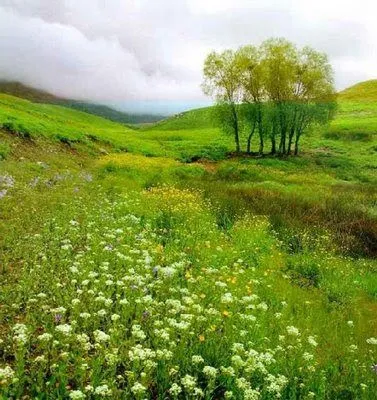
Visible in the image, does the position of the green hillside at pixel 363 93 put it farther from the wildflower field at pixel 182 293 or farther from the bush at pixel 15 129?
the wildflower field at pixel 182 293

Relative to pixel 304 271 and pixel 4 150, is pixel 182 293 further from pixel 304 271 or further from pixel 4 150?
pixel 4 150

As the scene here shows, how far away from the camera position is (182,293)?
29.7 ft

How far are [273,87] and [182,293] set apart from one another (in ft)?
173

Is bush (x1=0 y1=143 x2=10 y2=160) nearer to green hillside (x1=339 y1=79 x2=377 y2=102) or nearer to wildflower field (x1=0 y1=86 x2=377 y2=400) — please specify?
wildflower field (x1=0 y1=86 x2=377 y2=400)

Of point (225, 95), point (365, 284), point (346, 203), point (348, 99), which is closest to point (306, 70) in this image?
point (225, 95)

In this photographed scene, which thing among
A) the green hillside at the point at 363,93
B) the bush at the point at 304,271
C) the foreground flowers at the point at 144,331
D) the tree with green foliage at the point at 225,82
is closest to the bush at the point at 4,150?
the foreground flowers at the point at 144,331

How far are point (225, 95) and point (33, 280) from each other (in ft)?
176

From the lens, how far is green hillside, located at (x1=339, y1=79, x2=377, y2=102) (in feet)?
377

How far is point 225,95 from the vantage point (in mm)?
60375

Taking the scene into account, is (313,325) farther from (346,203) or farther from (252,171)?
(252,171)

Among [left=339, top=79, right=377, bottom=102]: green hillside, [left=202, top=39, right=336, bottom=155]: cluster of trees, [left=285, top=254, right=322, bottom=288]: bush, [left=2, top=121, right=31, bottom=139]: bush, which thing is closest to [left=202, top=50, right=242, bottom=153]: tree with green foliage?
[left=202, top=39, right=336, bottom=155]: cluster of trees

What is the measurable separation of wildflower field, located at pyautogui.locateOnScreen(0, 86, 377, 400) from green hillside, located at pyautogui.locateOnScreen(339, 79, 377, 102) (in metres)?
95.6

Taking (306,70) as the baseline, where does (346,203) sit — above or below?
below

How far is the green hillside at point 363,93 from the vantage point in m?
115
